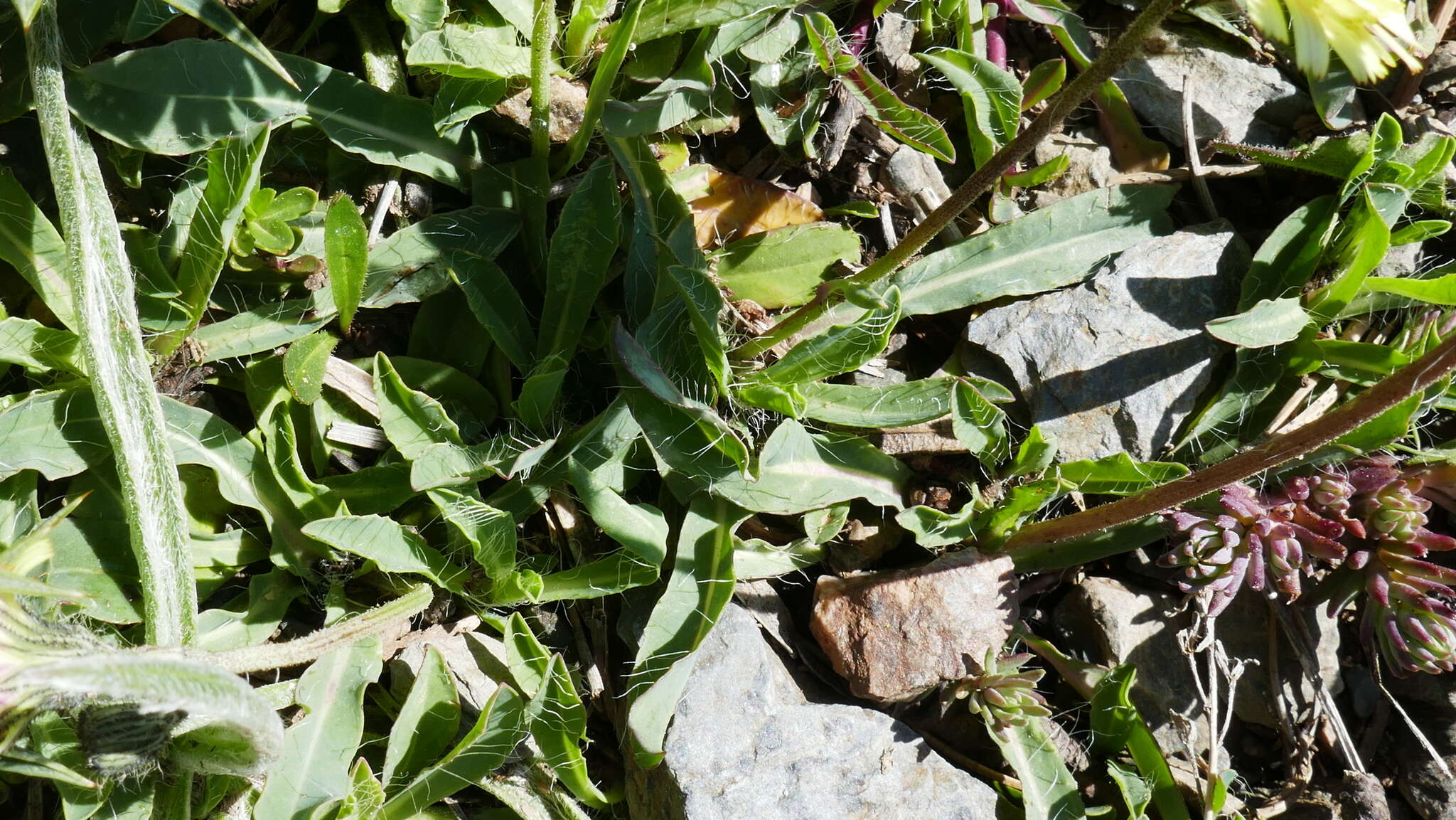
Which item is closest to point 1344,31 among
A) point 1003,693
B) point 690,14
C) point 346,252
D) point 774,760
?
point 690,14

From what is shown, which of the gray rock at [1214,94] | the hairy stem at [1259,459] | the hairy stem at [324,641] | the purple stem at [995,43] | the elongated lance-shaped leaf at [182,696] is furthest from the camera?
the gray rock at [1214,94]

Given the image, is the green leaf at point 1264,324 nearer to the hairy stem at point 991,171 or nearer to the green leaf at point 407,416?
the hairy stem at point 991,171

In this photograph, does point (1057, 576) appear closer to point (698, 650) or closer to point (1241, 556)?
point (1241, 556)

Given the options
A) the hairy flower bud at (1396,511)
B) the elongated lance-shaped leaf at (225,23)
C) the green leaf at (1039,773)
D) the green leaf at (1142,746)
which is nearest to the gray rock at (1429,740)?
the hairy flower bud at (1396,511)

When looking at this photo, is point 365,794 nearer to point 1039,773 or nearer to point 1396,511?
point 1039,773

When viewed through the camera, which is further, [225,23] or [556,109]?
[556,109]

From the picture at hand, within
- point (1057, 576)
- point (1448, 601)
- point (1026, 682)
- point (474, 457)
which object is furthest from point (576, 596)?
point (1448, 601)
